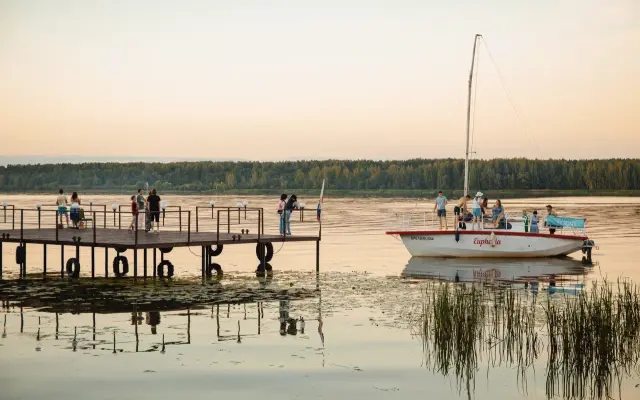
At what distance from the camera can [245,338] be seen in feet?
67.7

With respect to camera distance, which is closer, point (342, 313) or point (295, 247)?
point (342, 313)

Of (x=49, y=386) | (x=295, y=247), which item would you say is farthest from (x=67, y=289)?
(x=295, y=247)

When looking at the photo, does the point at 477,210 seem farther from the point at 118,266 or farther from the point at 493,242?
the point at 118,266

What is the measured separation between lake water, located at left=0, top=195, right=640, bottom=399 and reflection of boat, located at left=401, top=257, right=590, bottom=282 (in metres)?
0.13

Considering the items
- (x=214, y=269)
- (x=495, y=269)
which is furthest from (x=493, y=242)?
(x=214, y=269)

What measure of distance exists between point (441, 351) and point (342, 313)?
591 centimetres

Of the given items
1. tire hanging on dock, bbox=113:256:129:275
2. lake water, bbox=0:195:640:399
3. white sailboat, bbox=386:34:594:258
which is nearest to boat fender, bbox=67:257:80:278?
lake water, bbox=0:195:640:399

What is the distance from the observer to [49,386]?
1647cm

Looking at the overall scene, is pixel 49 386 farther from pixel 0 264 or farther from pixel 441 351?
pixel 0 264

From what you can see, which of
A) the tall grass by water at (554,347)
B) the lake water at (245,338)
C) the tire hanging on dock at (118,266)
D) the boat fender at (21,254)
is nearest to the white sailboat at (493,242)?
the lake water at (245,338)

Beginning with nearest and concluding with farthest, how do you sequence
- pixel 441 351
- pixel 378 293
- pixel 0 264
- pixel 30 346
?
pixel 441 351, pixel 30 346, pixel 378 293, pixel 0 264

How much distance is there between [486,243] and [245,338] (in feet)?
66.0

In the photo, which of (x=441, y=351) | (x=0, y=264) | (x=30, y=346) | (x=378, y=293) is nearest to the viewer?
(x=441, y=351)

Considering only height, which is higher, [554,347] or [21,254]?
[554,347]
